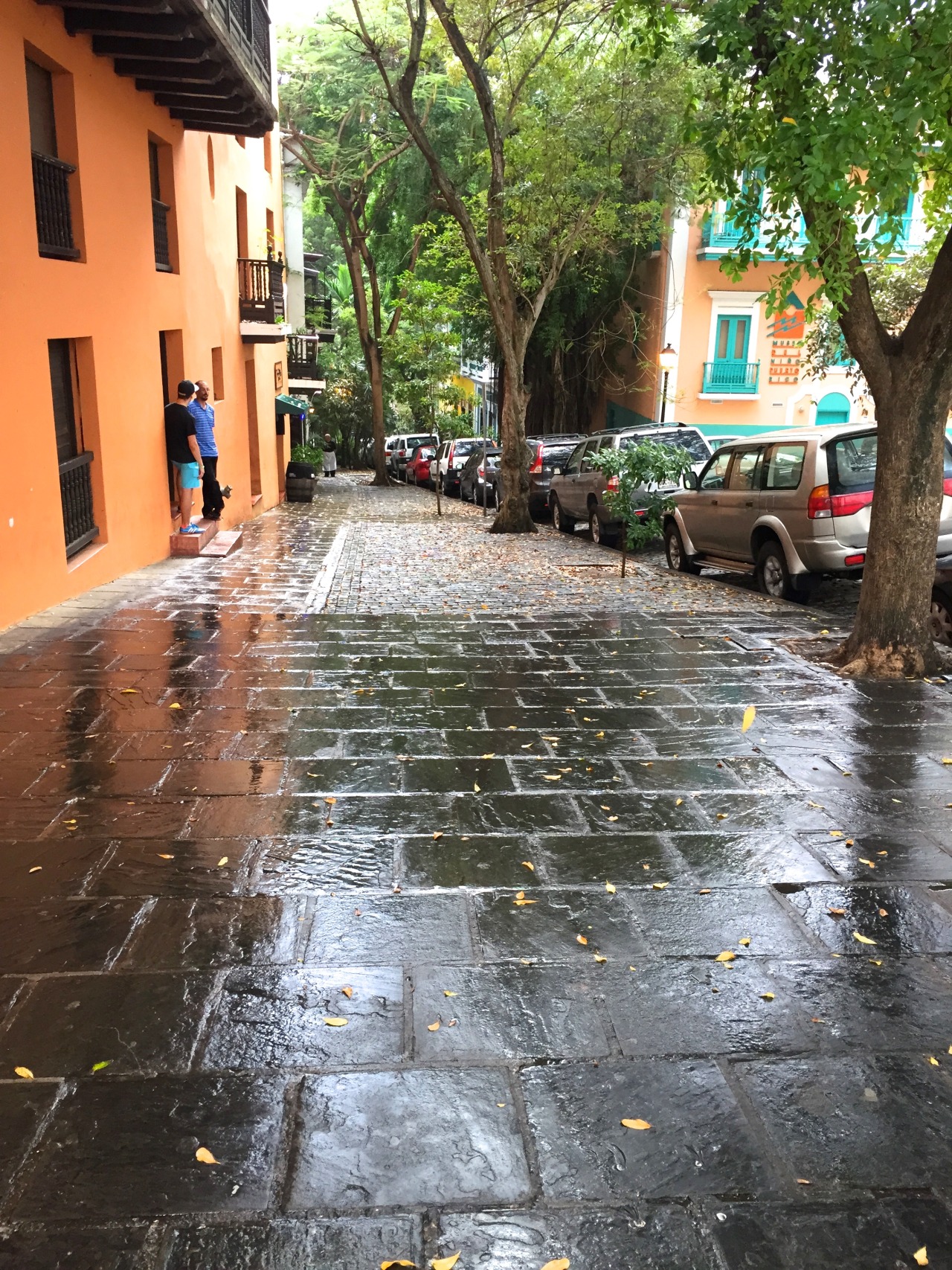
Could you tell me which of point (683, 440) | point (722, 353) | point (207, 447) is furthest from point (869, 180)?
point (722, 353)

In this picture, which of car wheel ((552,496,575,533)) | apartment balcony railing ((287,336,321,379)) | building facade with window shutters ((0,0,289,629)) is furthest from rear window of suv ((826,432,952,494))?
apartment balcony railing ((287,336,321,379))

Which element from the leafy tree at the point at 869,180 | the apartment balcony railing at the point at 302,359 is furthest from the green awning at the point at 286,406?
the leafy tree at the point at 869,180

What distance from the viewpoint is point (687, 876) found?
4.23m

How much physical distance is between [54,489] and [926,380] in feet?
22.6

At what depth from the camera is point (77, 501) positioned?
1036 centimetres

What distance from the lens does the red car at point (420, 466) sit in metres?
34.7

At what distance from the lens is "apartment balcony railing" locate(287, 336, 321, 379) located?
92.2 feet

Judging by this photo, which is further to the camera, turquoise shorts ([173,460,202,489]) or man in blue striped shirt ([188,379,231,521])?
man in blue striped shirt ([188,379,231,521])

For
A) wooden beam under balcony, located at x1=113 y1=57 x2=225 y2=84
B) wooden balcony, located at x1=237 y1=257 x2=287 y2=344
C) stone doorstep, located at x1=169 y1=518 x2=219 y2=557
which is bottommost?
stone doorstep, located at x1=169 y1=518 x2=219 y2=557

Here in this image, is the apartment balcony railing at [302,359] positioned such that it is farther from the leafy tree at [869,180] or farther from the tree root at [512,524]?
the leafy tree at [869,180]

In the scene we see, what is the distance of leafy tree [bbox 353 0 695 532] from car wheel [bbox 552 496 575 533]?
935mm

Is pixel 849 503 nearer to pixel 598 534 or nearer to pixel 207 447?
pixel 207 447

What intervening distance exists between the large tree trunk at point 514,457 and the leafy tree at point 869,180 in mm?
10130

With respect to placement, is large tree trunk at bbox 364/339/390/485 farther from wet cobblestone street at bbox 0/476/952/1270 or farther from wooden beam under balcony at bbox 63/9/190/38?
wet cobblestone street at bbox 0/476/952/1270
